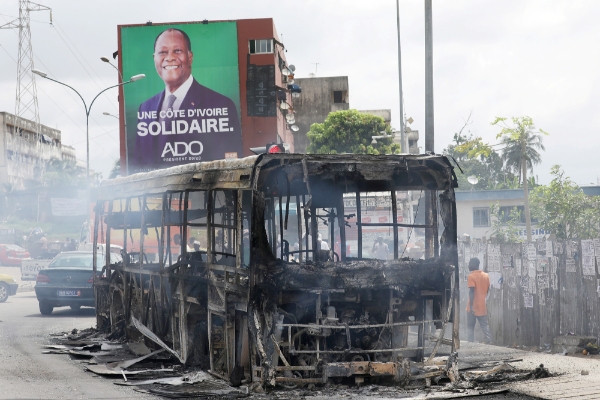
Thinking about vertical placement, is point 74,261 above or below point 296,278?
below

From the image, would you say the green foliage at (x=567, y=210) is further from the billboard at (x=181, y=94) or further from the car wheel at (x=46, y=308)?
the billboard at (x=181, y=94)

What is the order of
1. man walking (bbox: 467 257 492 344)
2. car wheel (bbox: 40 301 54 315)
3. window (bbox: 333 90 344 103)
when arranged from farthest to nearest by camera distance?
window (bbox: 333 90 344 103) → car wheel (bbox: 40 301 54 315) → man walking (bbox: 467 257 492 344)

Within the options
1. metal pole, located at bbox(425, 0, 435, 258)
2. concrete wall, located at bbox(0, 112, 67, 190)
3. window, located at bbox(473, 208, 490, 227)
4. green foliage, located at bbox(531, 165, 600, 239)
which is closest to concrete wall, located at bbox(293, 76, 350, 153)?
window, located at bbox(473, 208, 490, 227)

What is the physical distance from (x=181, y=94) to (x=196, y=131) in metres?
2.24

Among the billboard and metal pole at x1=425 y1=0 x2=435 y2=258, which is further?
the billboard

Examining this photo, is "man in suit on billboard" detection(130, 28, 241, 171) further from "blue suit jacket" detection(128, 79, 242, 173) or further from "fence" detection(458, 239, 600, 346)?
"fence" detection(458, 239, 600, 346)

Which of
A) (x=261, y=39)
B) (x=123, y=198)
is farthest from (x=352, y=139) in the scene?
(x=123, y=198)

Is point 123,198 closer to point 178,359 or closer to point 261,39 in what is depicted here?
point 178,359

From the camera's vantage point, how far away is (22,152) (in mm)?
90250

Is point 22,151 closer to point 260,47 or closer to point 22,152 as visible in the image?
point 22,152

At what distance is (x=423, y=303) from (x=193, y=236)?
377cm

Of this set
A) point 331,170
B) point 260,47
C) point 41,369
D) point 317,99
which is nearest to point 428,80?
point 331,170

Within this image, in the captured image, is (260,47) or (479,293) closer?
(479,293)

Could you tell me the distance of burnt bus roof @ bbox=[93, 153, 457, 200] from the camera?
29.6 ft
